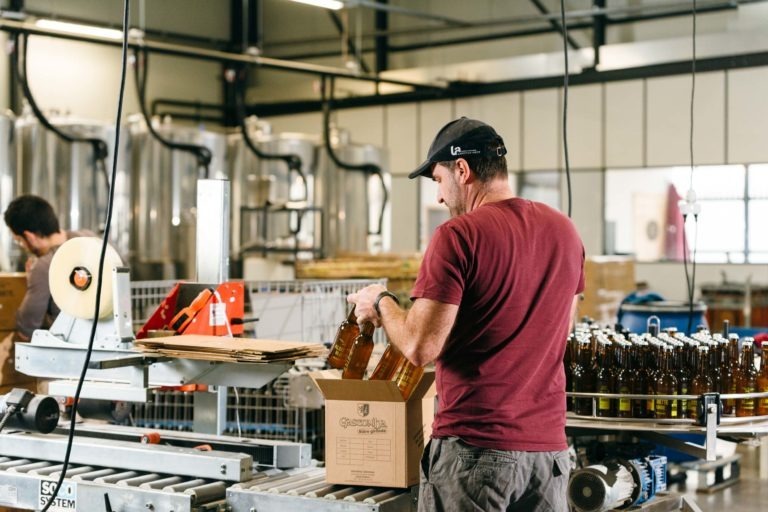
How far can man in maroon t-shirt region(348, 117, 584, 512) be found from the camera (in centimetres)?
233

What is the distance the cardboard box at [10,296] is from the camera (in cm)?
470

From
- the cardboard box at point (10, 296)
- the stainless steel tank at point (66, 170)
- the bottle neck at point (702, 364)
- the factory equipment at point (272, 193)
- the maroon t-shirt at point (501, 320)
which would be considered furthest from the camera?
the factory equipment at point (272, 193)

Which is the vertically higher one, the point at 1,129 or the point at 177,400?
the point at 1,129

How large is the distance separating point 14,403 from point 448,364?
1507 mm

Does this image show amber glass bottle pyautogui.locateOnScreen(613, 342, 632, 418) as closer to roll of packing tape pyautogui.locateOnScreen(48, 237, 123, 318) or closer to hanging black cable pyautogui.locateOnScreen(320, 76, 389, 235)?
roll of packing tape pyautogui.locateOnScreen(48, 237, 123, 318)

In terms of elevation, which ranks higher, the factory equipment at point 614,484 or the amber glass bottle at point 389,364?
the amber glass bottle at point 389,364

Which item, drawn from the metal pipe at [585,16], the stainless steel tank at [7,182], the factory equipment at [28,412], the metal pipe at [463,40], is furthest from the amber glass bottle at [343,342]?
the metal pipe at [463,40]

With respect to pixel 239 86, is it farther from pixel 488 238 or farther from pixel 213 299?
pixel 488 238

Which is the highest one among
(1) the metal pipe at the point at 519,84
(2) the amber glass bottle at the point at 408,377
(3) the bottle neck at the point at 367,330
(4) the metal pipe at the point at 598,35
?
(4) the metal pipe at the point at 598,35

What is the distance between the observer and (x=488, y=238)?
7.64 ft

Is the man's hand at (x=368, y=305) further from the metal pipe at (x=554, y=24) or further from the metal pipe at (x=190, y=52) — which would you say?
the metal pipe at (x=554, y=24)

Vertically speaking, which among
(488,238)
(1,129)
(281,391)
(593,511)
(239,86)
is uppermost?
(239,86)

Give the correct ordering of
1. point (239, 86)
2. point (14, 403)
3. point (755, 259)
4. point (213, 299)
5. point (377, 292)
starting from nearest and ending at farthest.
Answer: point (377, 292) < point (14, 403) < point (213, 299) < point (239, 86) < point (755, 259)

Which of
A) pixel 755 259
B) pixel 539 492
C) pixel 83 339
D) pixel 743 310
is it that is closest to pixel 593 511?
pixel 539 492
